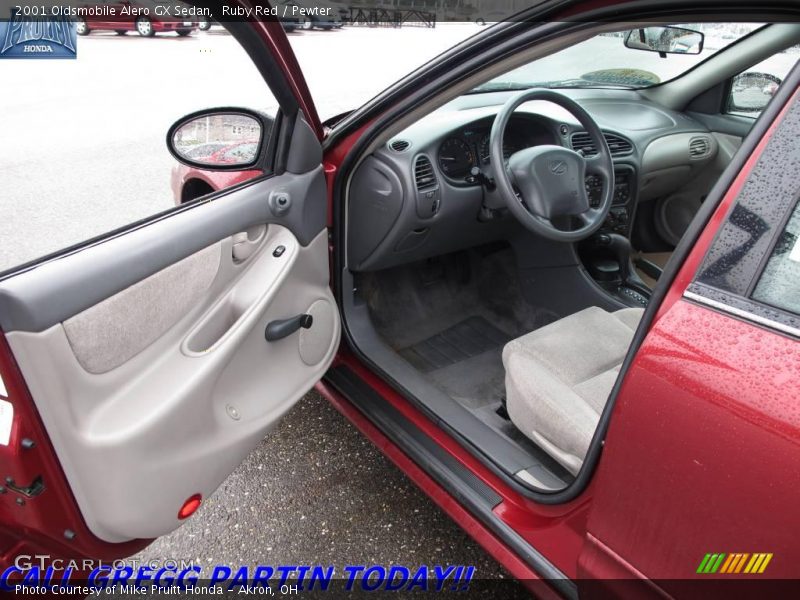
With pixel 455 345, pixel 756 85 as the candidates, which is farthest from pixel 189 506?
pixel 756 85

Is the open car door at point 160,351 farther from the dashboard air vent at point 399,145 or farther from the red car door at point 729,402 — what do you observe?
the red car door at point 729,402

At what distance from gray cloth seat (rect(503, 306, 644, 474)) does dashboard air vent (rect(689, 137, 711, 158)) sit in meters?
1.36

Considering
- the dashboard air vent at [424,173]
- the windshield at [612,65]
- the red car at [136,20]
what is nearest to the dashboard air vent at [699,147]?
the windshield at [612,65]

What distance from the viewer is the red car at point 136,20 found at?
5.77 ft

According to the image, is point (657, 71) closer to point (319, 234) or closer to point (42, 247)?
point (319, 234)

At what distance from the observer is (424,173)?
2.13m

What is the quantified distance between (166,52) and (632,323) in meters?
2.97

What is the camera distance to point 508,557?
1438mm

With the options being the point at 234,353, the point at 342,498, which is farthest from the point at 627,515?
the point at 342,498

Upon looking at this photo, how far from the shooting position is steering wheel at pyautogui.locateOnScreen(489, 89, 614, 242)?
1.88 m

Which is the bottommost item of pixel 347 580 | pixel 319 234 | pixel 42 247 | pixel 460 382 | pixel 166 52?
pixel 347 580

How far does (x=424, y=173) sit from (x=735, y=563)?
157 cm

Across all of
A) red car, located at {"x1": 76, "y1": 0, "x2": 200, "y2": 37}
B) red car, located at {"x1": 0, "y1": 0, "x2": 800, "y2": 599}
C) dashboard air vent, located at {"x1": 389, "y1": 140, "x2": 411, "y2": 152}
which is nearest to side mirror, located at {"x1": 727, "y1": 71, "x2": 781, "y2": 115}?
red car, located at {"x1": 0, "y1": 0, "x2": 800, "y2": 599}

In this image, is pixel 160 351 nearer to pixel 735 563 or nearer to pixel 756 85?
pixel 735 563
